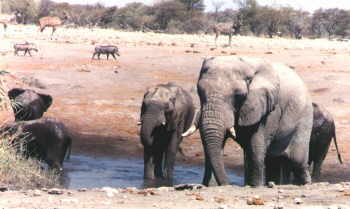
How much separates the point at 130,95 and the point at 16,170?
12711 mm

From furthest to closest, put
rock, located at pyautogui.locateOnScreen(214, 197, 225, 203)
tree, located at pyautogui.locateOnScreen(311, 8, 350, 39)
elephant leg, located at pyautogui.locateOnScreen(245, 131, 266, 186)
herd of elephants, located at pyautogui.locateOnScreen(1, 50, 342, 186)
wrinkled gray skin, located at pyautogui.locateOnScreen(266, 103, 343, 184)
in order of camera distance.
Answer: tree, located at pyautogui.locateOnScreen(311, 8, 350, 39), wrinkled gray skin, located at pyautogui.locateOnScreen(266, 103, 343, 184), elephant leg, located at pyautogui.locateOnScreen(245, 131, 266, 186), herd of elephants, located at pyautogui.locateOnScreen(1, 50, 342, 186), rock, located at pyautogui.locateOnScreen(214, 197, 225, 203)

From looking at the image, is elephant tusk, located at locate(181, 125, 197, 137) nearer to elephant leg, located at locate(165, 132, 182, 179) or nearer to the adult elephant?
the adult elephant

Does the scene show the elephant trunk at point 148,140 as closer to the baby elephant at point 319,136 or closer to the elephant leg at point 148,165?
the elephant leg at point 148,165

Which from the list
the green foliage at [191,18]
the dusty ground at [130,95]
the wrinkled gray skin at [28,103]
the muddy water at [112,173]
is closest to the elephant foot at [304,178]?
the dusty ground at [130,95]

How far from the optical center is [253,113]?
1009 cm

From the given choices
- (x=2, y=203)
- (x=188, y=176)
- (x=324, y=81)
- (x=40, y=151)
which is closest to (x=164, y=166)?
(x=188, y=176)

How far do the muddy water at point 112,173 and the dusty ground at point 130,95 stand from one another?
68 centimetres

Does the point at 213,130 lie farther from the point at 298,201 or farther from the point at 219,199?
the point at 298,201

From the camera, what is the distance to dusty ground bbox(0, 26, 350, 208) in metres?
8.62

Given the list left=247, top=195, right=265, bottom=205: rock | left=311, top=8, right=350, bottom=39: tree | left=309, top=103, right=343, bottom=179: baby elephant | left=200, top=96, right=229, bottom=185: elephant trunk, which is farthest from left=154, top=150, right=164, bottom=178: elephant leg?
left=311, top=8, right=350, bottom=39: tree

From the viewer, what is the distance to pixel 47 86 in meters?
24.2

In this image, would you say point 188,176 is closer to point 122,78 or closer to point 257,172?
point 257,172

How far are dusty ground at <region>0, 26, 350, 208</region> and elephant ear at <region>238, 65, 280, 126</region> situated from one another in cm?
94

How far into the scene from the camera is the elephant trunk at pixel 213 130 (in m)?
9.64
